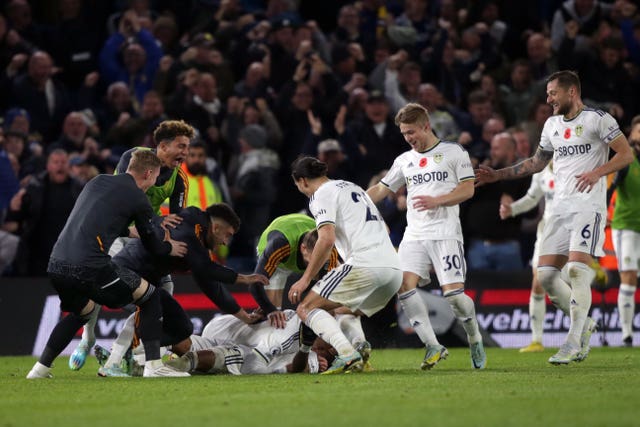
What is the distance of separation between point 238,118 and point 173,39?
2.63 m

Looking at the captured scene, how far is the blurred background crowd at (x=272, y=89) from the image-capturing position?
622 inches

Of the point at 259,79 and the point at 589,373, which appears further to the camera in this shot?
the point at 259,79

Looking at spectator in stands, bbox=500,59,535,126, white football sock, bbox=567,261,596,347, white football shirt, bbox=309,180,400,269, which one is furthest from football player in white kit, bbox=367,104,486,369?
spectator in stands, bbox=500,59,535,126

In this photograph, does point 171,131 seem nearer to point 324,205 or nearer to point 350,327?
point 324,205

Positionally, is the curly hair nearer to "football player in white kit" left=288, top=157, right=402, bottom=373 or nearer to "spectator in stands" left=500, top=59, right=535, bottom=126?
"football player in white kit" left=288, top=157, right=402, bottom=373

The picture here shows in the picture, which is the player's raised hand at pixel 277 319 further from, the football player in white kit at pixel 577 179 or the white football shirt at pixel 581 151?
the white football shirt at pixel 581 151

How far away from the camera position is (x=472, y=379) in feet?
29.4

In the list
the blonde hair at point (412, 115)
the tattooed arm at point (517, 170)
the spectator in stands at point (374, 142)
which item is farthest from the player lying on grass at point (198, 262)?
the spectator in stands at point (374, 142)

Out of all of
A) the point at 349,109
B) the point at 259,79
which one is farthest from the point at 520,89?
the point at 259,79

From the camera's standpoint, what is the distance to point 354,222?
966 centimetres

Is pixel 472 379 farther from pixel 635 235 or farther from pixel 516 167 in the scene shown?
pixel 635 235

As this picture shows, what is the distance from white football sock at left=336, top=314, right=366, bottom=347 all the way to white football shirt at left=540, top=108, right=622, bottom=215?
216 centimetres

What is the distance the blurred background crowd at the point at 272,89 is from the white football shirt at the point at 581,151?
450 centimetres

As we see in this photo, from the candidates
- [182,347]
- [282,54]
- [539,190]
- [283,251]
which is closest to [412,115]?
[283,251]
